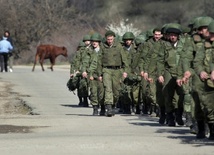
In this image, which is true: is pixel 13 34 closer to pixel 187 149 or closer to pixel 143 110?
pixel 143 110

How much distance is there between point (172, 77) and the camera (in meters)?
18.1

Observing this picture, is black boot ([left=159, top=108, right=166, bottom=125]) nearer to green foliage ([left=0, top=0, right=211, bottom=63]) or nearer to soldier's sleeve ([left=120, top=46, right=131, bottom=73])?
soldier's sleeve ([left=120, top=46, right=131, bottom=73])

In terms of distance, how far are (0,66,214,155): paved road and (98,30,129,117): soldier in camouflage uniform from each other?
46cm

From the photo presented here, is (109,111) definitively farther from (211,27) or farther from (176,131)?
(211,27)

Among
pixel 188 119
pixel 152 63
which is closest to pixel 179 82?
pixel 188 119

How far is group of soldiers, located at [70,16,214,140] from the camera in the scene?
49.2 feet

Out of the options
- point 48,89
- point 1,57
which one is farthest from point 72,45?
point 48,89

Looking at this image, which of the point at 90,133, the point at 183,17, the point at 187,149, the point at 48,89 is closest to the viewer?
the point at 187,149

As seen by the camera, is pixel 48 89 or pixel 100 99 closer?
pixel 100 99

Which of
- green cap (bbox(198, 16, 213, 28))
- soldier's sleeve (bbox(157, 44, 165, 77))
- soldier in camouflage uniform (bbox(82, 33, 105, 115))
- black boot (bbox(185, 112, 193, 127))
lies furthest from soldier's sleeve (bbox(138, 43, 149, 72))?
green cap (bbox(198, 16, 213, 28))

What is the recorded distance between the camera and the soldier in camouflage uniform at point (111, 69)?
20703 millimetres

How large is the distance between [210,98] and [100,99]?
6.59 meters

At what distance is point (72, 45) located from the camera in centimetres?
7600

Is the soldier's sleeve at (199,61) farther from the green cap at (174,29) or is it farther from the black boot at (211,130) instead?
the green cap at (174,29)
